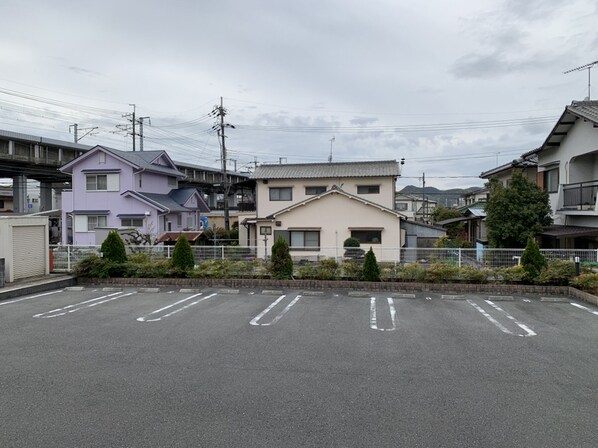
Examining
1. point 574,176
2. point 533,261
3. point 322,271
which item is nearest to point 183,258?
point 322,271

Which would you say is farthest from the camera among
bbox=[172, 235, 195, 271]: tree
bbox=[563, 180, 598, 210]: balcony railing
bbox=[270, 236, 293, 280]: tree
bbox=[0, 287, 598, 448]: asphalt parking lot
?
bbox=[563, 180, 598, 210]: balcony railing

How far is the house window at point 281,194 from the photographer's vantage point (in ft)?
77.3

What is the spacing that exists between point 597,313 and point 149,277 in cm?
1157

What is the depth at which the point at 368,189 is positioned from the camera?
2331 centimetres

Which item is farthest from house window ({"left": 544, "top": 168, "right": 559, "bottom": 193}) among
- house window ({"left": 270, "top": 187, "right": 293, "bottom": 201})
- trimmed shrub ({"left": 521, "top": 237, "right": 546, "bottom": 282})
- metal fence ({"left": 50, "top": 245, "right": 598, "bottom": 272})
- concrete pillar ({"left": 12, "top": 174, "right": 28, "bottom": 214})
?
concrete pillar ({"left": 12, "top": 174, "right": 28, "bottom": 214})

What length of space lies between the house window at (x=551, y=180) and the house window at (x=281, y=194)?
40.8 feet

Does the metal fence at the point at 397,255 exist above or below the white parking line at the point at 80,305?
above

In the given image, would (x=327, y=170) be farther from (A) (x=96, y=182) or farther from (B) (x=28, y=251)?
(B) (x=28, y=251)

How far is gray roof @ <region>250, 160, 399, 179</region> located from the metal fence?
30.1ft

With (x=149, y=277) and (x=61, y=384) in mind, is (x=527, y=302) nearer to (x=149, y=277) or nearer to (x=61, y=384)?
(x=61, y=384)

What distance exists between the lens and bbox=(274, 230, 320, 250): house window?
1972 cm

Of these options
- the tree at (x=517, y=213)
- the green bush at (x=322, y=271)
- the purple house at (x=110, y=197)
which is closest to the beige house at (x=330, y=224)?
the tree at (x=517, y=213)

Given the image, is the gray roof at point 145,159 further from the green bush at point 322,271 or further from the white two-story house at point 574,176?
the white two-story house at point 574,176

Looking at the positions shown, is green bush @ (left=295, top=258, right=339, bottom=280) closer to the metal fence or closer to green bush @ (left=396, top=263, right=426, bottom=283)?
the metal fence
